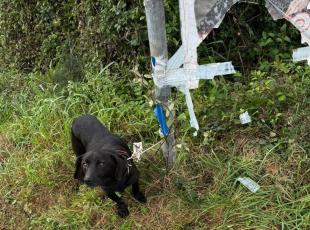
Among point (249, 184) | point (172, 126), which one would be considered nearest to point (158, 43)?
point (172, 126)

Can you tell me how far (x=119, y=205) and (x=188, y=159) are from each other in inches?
24.9

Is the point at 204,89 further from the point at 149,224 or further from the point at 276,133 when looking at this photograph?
the point at 149,224

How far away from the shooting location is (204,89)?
442cm

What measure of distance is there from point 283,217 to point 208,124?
1.10 meters

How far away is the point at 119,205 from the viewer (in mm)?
3590

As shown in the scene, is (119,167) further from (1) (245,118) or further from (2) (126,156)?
(1) (245,118)

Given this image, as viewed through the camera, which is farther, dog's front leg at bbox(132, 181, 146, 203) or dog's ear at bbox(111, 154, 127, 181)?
dog's front leg at bbox(132, 181, 146, 203)

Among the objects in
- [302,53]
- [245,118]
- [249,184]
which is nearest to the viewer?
[302,53]

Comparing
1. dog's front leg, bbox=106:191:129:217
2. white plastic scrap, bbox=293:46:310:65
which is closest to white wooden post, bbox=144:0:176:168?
dog's front leg, bbox=106:191:129:217

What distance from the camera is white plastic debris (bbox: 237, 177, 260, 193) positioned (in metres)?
3.29

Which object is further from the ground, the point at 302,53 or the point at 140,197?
the point at 302,53

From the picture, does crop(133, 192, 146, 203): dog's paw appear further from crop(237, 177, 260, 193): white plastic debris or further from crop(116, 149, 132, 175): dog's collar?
crop(237, 177, 260, 193): white plastic debris

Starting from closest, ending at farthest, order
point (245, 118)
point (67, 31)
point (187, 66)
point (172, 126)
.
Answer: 1. point (187, 66)
2. point (172, 126)
3. point (245, 118)
4. point (67, 31)

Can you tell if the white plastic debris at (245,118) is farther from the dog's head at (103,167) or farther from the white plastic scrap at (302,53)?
the dog's head at (103,167)
